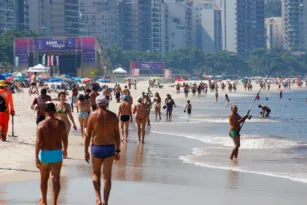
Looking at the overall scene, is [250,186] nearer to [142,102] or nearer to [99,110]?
[99,110]

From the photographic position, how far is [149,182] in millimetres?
13328

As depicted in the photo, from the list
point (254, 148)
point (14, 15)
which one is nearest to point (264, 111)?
point (254, 148)

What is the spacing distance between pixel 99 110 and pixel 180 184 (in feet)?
11.9

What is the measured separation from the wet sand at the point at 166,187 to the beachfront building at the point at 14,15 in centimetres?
14923

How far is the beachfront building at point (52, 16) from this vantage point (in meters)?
176

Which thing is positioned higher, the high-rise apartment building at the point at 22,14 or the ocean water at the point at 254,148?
the high-rise apartment building at the point at 22,14

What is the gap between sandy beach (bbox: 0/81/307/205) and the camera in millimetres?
11450

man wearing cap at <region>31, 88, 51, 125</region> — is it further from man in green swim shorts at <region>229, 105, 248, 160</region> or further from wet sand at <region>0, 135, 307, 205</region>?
man in green swim shorts at <region>229, 105, 248, 160</region>

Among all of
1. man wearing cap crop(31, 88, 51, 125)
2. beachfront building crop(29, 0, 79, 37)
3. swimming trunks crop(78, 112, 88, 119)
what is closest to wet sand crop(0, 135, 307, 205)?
man wearing cap crop(31, 88, 51, 125)

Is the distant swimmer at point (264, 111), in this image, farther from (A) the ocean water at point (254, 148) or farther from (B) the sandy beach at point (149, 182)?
(B) the sandy beach at point (149, 182)

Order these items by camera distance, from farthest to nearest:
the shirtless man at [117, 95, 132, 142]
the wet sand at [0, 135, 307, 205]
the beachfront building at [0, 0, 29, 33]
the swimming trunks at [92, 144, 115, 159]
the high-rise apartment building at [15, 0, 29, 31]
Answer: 1. the high-rise apartment building at [15, 0, 29, 31]
2. the beachfront building at [0, 0, 29, 33]
3. the shirtless man at [117, 95, 132, 142]
4. the wet sand at [0, 135, 307, 205]
5. the swimming trunks at [92, 144, 115, 159]

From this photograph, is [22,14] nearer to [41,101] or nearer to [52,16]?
[52,16]

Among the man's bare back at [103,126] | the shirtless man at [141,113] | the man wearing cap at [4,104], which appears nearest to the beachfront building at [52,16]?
the shirtless man at [141,113]

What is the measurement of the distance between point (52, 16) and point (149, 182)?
170m
